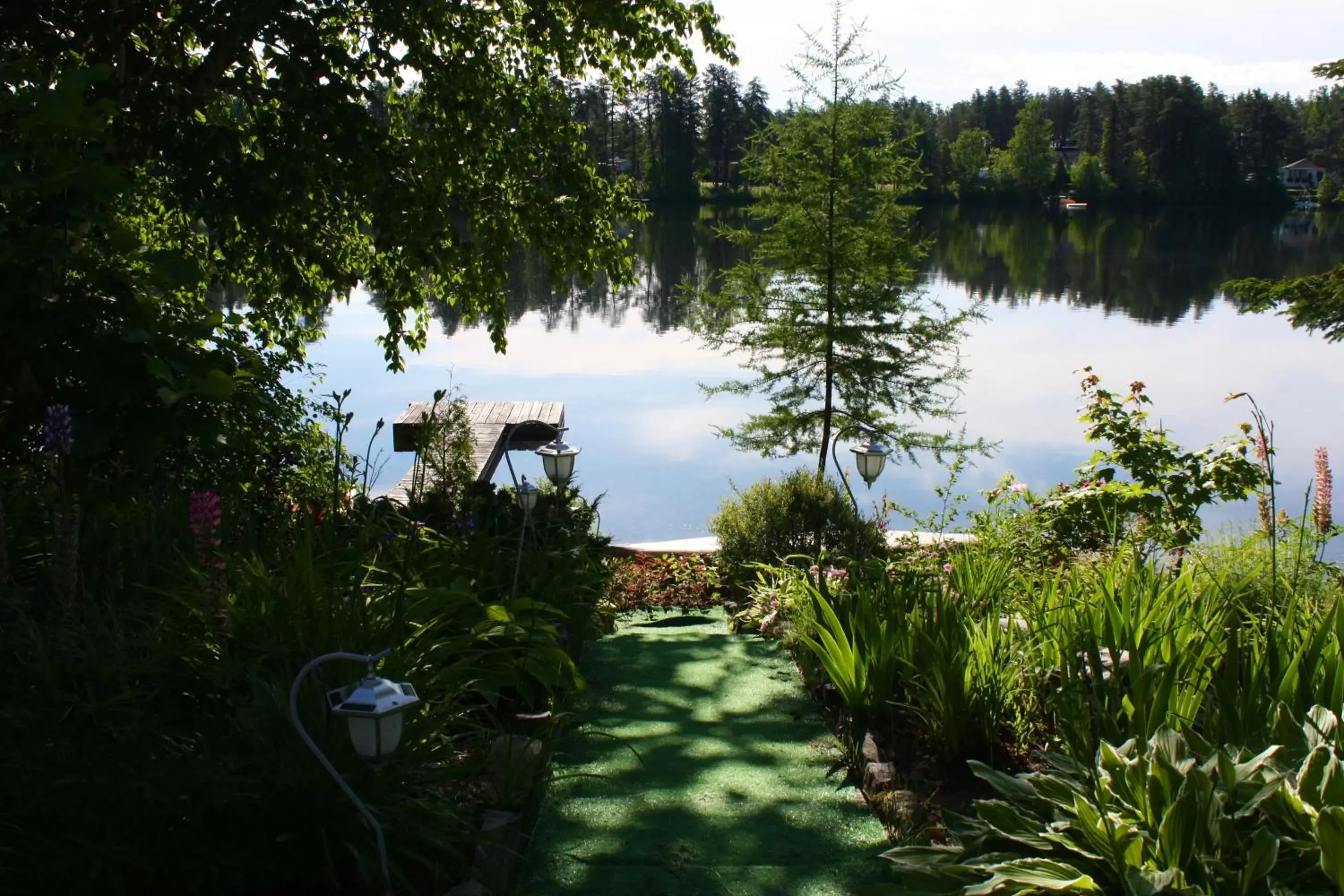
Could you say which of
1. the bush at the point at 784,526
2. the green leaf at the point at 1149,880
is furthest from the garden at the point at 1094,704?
the bush at the point at 784,526

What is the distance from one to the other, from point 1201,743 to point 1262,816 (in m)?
0.32

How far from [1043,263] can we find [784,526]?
36002 millimetres

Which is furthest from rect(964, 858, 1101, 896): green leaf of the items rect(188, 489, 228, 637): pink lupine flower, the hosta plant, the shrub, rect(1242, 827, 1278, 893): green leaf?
the shrub

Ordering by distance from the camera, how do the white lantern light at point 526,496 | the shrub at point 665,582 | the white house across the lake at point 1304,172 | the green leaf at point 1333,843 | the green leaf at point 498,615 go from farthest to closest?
the white house across the lake at point 1304,172 → the shrub at point 665,582 → the white lantern light at point 526,496 → the green leaf at point 498,615 → the green leaf at point 1333,843

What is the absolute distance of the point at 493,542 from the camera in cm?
558

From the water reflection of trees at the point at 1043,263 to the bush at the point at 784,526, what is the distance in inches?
473

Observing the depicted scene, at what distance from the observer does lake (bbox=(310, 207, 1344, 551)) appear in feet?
53.2

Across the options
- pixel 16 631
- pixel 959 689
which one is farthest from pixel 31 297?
pixel 959 689

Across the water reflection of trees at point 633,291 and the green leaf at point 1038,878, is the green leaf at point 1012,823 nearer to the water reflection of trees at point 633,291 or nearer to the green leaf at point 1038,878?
the green leaf at point 1038,878

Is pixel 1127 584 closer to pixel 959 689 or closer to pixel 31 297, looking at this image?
pixel 959 689

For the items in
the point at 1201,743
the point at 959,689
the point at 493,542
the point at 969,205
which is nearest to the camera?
the point at 1201,743

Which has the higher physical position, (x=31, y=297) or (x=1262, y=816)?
(x=31, y=297)

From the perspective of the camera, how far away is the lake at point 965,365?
16203 millimetres

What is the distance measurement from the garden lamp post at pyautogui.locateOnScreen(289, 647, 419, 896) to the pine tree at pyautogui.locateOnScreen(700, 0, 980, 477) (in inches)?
367
